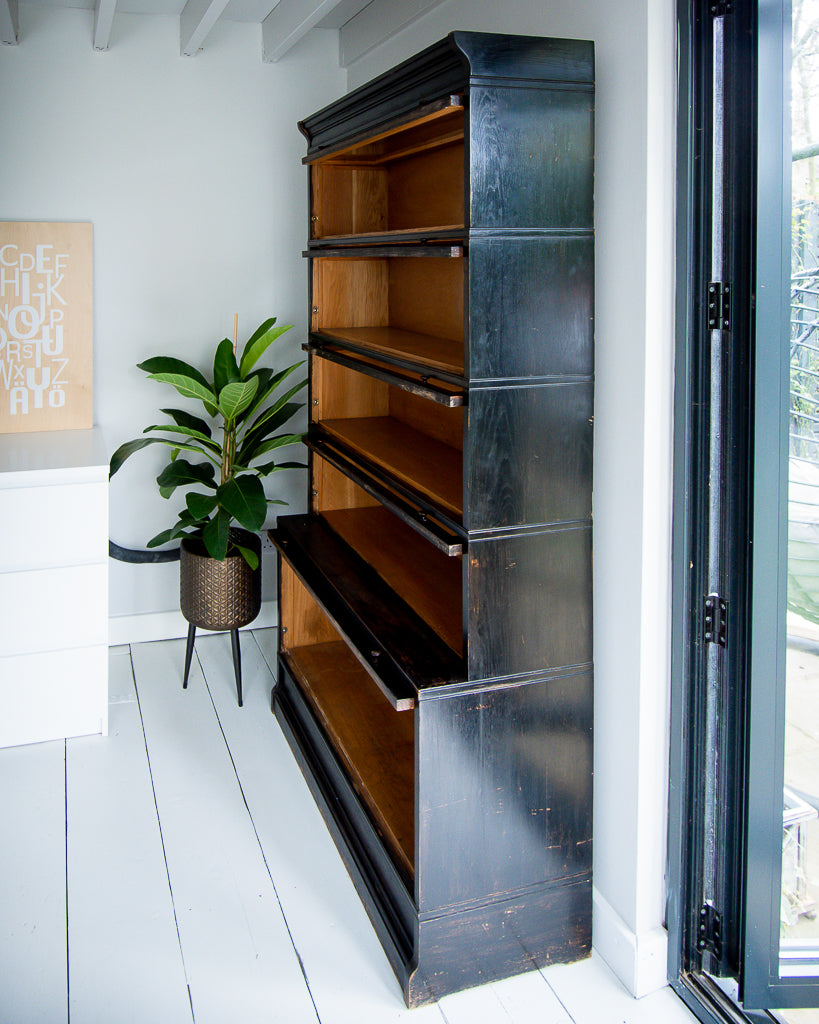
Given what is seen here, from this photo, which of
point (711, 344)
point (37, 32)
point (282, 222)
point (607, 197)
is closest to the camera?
point (711, 344)

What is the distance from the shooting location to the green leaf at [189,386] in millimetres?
3199

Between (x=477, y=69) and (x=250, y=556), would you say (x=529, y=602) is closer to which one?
(x=477, y=69)

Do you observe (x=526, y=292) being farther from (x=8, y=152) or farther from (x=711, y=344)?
(x=8, y=152)

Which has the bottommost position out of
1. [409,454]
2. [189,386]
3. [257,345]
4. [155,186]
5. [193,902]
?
[193,902]

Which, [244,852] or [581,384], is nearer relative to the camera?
[581,384]

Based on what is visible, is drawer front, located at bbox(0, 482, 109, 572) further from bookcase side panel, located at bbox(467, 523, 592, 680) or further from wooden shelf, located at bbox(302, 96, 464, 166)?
bookcase side panel, located at bbox(467, 523, 592, 680)

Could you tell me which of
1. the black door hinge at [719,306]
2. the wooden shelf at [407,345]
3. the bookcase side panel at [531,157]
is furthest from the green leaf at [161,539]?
the black door hinge at [719,306]

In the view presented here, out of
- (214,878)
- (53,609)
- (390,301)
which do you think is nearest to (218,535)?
(53,609)

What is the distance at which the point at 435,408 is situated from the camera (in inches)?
119

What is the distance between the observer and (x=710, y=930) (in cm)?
214

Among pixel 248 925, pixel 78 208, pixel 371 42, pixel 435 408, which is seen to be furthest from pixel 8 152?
pixel 248 925

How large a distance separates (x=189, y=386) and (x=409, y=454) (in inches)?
37.1

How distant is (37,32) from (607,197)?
99.9 inches

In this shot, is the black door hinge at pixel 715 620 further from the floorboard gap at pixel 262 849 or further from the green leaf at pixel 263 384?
the green leaf at pixel 263 384
